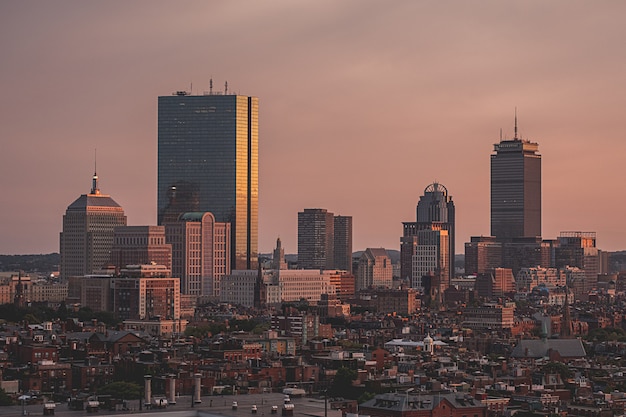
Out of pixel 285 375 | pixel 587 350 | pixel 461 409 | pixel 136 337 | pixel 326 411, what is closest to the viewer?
pixel 326 411

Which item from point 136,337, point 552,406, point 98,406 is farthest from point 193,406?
point 136,337

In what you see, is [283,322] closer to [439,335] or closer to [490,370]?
[439,335]

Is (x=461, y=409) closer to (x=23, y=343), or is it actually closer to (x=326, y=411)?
(x=326, y=411)

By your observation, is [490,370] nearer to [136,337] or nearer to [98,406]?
[136,337]

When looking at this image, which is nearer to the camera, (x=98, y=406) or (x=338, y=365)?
(x=98, y=406)

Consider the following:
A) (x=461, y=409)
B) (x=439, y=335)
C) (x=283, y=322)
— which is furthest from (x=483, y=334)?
(x=461, y=409)

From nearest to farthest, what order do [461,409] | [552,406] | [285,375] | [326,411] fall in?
[326,411] < [461,409] < [552,406] < [285,375]

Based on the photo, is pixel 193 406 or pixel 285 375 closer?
pixel 193 406

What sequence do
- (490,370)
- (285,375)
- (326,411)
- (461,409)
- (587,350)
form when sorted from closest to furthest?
(326,411)
(461,409)
(285,375)
(490,370)
(587,350)

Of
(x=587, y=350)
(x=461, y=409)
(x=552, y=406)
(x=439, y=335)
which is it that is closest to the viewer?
(x=461, y=409)
